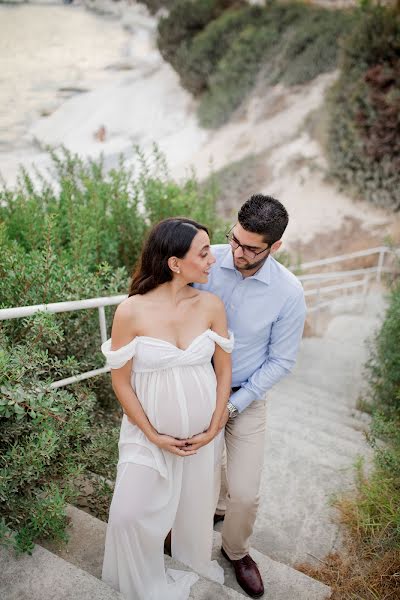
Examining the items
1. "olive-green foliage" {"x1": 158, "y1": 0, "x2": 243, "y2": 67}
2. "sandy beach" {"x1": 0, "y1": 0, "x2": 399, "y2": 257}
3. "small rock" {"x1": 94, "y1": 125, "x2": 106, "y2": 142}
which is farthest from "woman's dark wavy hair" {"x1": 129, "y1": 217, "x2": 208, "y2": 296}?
"small rock" {"x1": 94, "y1": 125, "x2": 106, "y2": 142}

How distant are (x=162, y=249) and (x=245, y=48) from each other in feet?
60.4

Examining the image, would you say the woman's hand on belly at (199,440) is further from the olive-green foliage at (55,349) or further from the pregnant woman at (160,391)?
the olive-green foliage at (55,349)

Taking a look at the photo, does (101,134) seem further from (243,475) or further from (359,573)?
(359,573)

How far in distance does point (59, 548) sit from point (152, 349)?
1.05 meters

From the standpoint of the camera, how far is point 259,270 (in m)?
2.54

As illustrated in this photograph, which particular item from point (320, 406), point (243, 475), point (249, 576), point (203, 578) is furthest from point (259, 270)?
point (320, 406)

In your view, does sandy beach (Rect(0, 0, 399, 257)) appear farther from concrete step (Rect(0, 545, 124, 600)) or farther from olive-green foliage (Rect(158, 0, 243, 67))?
concrete step (Rect(0, 545, 124, 600))

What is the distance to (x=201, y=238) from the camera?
7.11 feet

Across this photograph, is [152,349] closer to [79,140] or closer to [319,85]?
[319,85]

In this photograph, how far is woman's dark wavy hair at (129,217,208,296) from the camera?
2.15 metres

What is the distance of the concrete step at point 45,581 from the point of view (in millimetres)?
1894

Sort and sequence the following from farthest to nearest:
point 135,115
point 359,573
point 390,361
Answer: point 135,115
point 390,361
point 359,573

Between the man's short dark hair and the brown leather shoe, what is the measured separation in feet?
5.66

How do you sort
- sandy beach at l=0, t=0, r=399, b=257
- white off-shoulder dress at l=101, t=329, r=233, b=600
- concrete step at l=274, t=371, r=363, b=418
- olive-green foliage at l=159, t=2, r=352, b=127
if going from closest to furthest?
white off-shoulder dress at l=101, t=329, r=233, b=600 < concrete step at l=274, t=371, r=363, b=418 < sandy beach at l=0, t=0, r=399, b=257 < olive-green foliage at l=159, t=2, r=352, b=127
